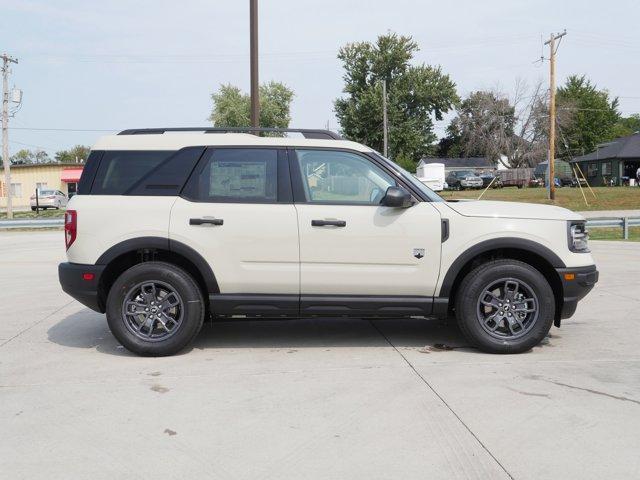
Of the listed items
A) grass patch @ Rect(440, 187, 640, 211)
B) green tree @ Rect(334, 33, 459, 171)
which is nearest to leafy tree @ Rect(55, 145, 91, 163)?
green tree @ Rect(334, 33, 459, 171)

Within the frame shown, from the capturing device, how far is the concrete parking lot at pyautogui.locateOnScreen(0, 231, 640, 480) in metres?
3.32

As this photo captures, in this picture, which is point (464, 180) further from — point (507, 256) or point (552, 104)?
point (507, 256)

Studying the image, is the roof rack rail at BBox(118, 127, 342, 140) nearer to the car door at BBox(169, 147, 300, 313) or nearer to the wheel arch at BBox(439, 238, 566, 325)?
the car door at BBox(169, 147, 300, 313)

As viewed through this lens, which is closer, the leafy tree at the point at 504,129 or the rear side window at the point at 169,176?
the rear side window at the point at 169,176

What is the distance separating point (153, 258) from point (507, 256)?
326 cm

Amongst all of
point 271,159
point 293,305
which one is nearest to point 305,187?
point 271,159

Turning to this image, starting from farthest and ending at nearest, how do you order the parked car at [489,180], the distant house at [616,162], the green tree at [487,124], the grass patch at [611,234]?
the green tree at [487,124] < the distant house at [616,162] < the parked car at [489,180] < the grass patch at [611,234]

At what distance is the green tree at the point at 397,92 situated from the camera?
204 ft

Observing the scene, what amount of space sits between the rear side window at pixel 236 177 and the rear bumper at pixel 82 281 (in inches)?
41.9

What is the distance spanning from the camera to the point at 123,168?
548 cm

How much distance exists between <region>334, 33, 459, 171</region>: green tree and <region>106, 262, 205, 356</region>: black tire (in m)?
57.4

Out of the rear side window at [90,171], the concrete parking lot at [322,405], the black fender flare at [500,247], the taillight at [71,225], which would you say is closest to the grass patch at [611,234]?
the concrete parking lot at [322,405]

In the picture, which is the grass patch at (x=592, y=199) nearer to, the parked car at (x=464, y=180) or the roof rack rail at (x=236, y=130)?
the parked car at (x=464, y=180)

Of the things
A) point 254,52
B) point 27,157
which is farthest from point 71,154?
point 254,52
